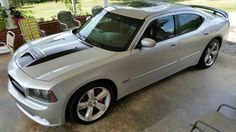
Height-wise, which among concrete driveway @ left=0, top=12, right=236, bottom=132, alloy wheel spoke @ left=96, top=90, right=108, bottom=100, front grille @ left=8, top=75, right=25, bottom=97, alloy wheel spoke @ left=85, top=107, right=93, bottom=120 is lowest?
concrete driveway @ left=0, top=12, right=236, bottom=132

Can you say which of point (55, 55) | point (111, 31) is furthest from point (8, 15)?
point (111, 31)

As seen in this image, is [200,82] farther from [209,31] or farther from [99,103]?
[99,103]

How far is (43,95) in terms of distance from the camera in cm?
232

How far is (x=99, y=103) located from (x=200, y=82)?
6.68 feet

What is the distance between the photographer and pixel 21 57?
2.88m

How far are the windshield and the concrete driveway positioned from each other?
3.14ft

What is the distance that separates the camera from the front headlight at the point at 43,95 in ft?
7.46

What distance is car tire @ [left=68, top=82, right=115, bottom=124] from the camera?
8.29 feet

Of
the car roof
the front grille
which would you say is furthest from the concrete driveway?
the car roof

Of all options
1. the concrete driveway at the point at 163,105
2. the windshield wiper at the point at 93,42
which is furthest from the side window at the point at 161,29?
the concrete driveway at the point at 163,105

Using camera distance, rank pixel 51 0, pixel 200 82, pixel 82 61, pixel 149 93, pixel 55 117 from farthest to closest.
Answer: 1. pixel 51 0
2. pixel 200 82
3. pixel 149 93
4. pixel 82 61
5. pixel 55 117

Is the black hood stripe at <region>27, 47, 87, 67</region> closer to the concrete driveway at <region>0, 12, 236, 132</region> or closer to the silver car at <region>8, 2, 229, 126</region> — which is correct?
the silver car at <region>8, 2, 229, 126</region>

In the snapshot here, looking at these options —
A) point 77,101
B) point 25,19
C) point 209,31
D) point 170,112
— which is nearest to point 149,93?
point 170,112

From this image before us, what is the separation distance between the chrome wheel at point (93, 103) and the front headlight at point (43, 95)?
375mm
